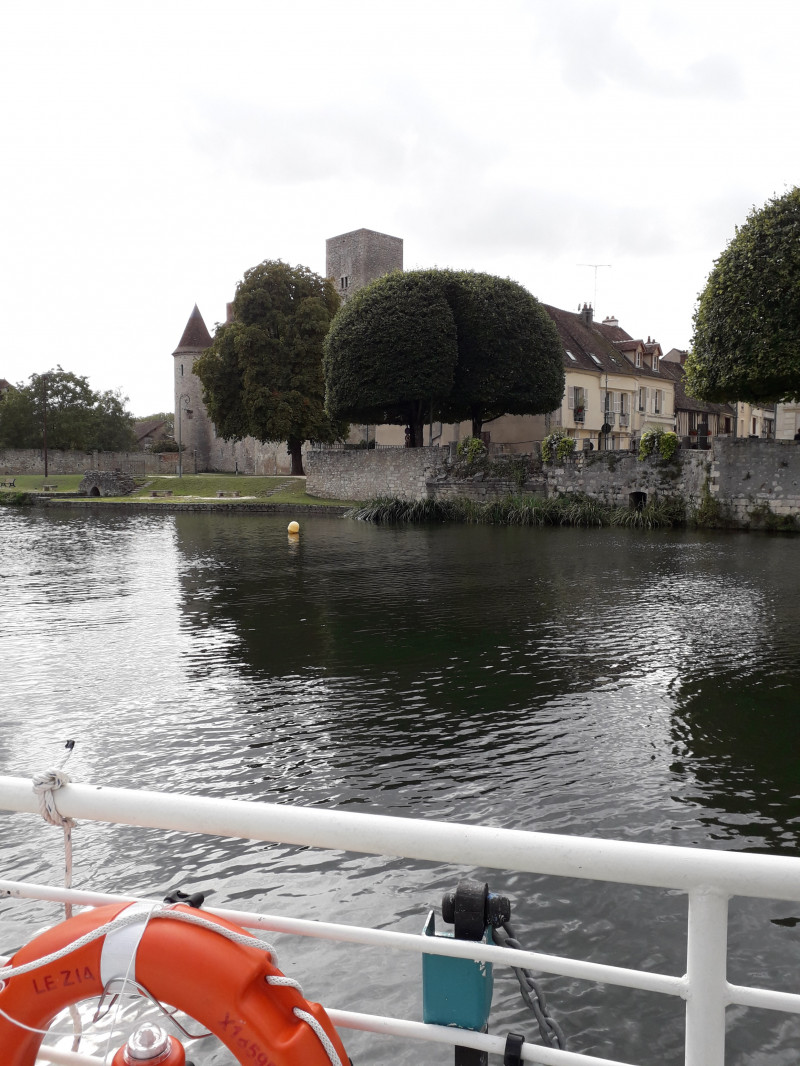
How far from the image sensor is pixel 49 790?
1998 mm

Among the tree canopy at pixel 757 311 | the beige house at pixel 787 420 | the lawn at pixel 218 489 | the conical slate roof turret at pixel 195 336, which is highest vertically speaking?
the conical slate roof turret at pixel 195 336

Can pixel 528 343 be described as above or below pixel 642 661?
above

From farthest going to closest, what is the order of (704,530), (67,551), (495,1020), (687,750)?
(704,530)
(67,551)
(687,750)
(495,1020)

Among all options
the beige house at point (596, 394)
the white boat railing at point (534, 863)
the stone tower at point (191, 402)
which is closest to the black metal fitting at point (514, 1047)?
the white boat railing at point (534, 863)

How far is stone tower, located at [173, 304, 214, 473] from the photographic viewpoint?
63500 millimetres

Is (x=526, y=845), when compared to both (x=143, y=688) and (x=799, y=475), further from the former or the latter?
(x=799, y=475)

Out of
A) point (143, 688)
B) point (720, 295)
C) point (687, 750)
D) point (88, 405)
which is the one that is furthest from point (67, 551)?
point (88, 405)

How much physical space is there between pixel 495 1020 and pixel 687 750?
382cm

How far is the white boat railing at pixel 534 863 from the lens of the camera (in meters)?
1.72

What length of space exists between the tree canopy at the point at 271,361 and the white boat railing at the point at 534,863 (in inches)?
1679

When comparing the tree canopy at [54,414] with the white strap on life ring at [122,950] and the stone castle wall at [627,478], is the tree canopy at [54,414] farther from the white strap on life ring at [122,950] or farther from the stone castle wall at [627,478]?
the white strap on life ring at [122,950]

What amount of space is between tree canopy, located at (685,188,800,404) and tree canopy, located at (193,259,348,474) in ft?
74.6

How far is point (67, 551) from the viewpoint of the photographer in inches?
845

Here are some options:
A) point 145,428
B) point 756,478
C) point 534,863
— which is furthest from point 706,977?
point 145,428
